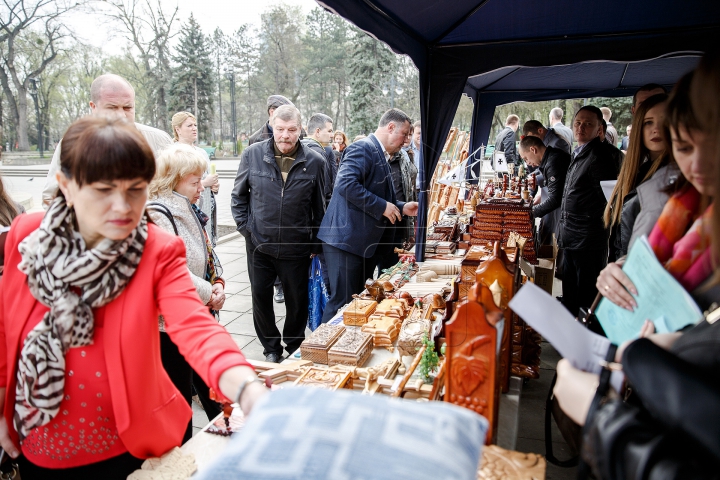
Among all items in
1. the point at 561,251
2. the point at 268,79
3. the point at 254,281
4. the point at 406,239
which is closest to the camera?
the point at 254,281

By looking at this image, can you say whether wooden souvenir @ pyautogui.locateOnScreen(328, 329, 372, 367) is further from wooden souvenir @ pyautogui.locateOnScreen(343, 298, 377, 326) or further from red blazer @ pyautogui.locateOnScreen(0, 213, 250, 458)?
red blazer @ pyautogui.locateOnScreen(0, 213, 250, 458)

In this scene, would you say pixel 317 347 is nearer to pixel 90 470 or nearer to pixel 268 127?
pixel 90 470

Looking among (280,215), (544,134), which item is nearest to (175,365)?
(280,215)

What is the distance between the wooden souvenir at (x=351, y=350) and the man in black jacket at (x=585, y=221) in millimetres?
2276

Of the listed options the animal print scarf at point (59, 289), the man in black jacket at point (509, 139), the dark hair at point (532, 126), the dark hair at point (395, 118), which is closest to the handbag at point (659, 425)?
the animal print scarf at point (59, 289)

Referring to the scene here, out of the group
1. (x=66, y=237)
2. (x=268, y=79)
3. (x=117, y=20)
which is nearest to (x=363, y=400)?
(x=66, y=237)

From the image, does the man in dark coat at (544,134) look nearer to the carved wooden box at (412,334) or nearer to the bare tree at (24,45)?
the carved wooden box at (412,334)

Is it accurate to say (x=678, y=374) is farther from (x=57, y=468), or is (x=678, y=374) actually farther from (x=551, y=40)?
(x=551, y=40)

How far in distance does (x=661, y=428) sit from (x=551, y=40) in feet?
12.2

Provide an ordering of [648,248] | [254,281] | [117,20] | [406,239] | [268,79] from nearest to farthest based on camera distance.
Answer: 1. [648,248]
2. [254,281]
3. [406,239]
4. [117,20]
5. [268,79]

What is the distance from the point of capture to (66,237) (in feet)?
Result: 3.59

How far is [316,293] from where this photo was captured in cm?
383

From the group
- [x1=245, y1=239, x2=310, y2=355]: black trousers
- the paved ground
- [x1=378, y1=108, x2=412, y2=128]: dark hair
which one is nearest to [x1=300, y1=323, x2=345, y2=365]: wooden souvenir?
the paved ground

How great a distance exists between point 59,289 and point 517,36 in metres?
3.68
